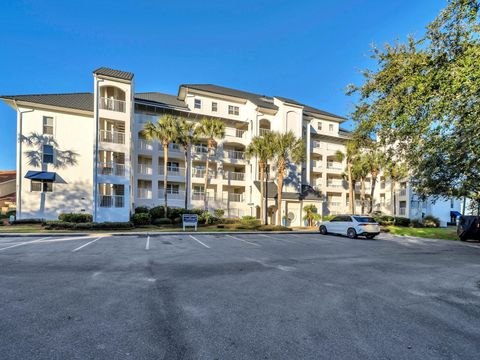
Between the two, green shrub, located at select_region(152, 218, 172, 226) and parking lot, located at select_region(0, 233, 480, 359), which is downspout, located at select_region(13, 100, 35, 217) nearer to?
green shrub, located at select_region(152, 218, 172, 226)

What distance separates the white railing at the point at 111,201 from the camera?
69.3 feet

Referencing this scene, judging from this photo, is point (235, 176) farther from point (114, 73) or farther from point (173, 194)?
point (114, 73)

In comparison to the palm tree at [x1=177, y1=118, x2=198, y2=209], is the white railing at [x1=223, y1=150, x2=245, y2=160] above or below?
below

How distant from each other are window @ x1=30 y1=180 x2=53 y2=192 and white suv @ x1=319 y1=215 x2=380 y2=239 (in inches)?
986

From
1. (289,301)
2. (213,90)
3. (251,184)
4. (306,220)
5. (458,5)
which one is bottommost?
(306,220)

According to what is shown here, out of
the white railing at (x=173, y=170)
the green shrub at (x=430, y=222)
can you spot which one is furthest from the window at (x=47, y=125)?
the green shrub at (x=430, y=222)

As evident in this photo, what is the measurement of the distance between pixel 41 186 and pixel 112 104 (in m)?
9.70

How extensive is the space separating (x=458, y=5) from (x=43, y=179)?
1121 inches

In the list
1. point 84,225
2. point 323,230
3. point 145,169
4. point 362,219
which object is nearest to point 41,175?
point 84,225

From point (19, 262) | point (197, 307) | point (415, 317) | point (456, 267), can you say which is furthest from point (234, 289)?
point (456, 267)

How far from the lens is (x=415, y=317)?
14.4ft

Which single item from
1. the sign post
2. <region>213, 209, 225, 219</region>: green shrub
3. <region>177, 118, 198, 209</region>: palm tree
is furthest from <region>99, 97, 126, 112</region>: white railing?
<region>213, 209, 225, 219</region>: green shrub

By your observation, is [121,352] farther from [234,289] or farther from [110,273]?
[110,273]

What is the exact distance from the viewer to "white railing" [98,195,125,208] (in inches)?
832
